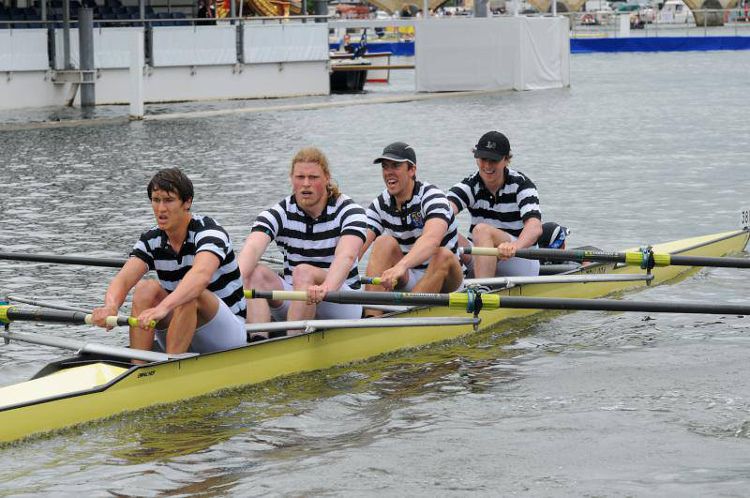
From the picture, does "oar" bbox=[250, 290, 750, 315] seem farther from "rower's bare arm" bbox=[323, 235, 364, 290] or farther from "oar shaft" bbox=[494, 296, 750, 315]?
"rower's bare arm" bbox=[323, 235, 364, 290]

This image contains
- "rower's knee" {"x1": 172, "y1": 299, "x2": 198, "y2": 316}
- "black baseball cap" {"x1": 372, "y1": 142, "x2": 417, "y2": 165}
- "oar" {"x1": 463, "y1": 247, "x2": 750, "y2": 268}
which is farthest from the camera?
"oar" {"x1": 463, "y1": 247, "x2": 750, "y2": 268}

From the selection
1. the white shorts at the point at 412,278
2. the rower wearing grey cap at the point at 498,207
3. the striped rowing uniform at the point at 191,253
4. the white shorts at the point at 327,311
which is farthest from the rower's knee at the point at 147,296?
the rower wearing grey cap at the point at 498,207

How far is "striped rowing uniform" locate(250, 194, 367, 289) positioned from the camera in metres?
10.0

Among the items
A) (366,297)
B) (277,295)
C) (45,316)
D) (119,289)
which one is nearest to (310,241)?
(277,295)

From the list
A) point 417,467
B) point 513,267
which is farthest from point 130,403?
point 513,267

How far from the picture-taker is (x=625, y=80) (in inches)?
1973

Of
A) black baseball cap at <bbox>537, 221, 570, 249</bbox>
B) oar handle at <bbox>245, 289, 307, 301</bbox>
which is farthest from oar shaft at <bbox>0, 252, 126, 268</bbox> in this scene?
black baseball cap at <bbox>537, 221, 570, 249</bbox>

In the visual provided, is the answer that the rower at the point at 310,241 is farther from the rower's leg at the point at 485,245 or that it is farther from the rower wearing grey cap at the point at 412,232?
the rower's leg at the point at 485,245

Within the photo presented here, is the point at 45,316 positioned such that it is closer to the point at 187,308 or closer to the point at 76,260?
the point at 187,308

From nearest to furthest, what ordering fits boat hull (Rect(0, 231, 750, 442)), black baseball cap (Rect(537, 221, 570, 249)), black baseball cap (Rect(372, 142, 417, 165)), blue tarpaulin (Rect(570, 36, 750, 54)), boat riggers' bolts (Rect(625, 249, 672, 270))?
boat hull (Rect(0, 231, 750, 442)) < black baseball cap (Rect(372, 142, 417, 165)) < boat riggers' bolts (Rect(625, 249, 672, 270)) < black baseball cap (Rect(537, 221, 570, 249)) < blue tarpaulin (Rect(570, 36, 750, 54))

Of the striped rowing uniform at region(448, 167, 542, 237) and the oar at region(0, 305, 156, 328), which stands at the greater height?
the striped rowing uniform at region(448, 167, 542, 237)

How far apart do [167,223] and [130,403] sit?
121 centimetres

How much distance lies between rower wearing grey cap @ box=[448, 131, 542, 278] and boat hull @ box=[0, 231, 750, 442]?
372mm

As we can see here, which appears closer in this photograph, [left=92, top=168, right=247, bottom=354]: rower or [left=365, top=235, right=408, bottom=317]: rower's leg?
[left=92, top=168, right=247, bottom=354]: rower
